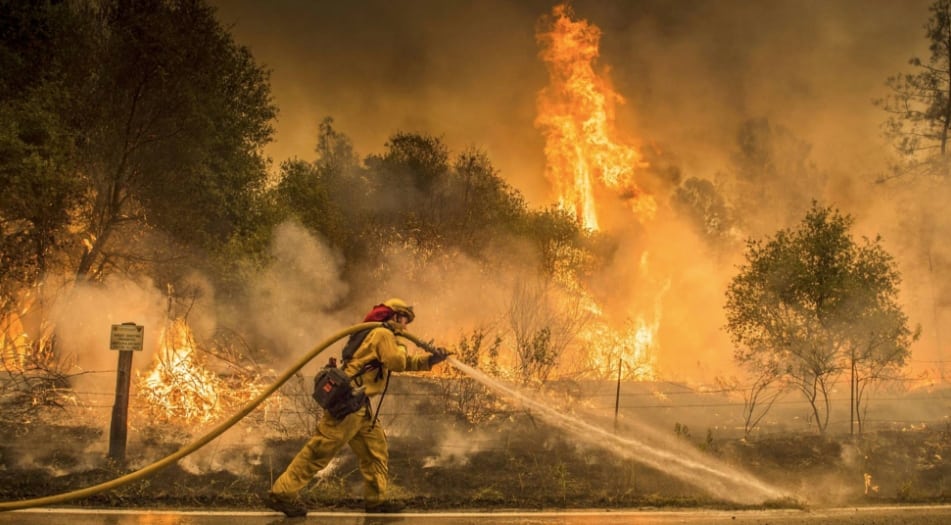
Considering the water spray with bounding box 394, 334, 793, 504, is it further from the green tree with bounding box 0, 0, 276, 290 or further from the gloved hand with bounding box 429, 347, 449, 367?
the green tree with bounding box 0, 0, 276, 290

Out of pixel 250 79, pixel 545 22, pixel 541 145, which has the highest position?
pixel 545 22

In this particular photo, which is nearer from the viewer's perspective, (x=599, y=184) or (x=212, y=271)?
(x=212, y=271)

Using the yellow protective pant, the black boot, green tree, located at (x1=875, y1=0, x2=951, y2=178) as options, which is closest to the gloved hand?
the yellow protective pant

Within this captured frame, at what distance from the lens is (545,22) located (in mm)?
32531

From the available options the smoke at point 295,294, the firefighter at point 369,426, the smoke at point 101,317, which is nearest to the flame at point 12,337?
the smoke at point 101,317

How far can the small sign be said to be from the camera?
8.86 m

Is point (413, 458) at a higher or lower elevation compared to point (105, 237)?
lower

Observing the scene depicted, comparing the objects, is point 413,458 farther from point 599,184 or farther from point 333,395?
point 599,184

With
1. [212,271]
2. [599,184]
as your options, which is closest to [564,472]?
[212,271]

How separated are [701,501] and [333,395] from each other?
→ 4.08 m

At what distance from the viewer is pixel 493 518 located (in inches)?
271

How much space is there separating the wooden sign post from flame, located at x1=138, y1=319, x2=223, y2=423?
2118 millimetres

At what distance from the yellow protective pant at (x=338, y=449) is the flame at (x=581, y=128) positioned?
2198cm

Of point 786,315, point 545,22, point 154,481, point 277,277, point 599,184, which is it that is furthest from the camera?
point 545,22
